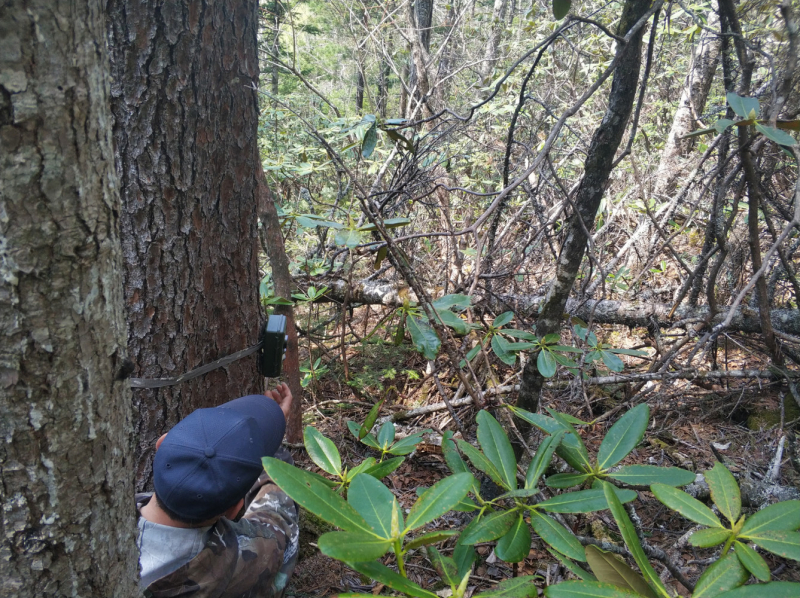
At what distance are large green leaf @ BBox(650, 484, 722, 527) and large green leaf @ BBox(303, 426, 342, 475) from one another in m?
0.75

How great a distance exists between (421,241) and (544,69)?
112 inches

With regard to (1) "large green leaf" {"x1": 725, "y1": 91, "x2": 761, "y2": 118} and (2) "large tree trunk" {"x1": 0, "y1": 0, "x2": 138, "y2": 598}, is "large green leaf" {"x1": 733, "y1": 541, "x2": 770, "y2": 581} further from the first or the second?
(1) "large green leaf" {"x1": 725, "y1": 91, "x2": 761, "y2": 118}

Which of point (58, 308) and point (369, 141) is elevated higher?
point (369, 141)

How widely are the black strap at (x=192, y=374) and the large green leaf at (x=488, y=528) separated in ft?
4.01

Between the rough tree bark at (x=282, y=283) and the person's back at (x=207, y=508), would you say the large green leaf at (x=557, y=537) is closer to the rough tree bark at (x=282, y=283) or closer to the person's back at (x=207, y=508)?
the person's back at (x=207, y=508)

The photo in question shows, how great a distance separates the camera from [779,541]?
885 millimetres

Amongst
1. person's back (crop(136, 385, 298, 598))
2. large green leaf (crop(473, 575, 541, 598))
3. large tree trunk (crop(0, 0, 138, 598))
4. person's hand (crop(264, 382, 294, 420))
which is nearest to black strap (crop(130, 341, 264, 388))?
person's hand (crop(264, 382, 294, 420))

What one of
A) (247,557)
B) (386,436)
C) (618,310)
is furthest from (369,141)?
(618,310)

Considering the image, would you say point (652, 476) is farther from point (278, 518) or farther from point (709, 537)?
point (278, 518)

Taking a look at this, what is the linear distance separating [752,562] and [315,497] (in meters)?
0.79

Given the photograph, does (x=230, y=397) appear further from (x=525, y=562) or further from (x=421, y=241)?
(x=421, y=241)

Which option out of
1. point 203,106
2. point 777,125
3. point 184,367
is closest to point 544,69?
point 777,125

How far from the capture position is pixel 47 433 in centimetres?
69

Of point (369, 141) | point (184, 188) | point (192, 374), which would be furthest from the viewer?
point (369, 141)
